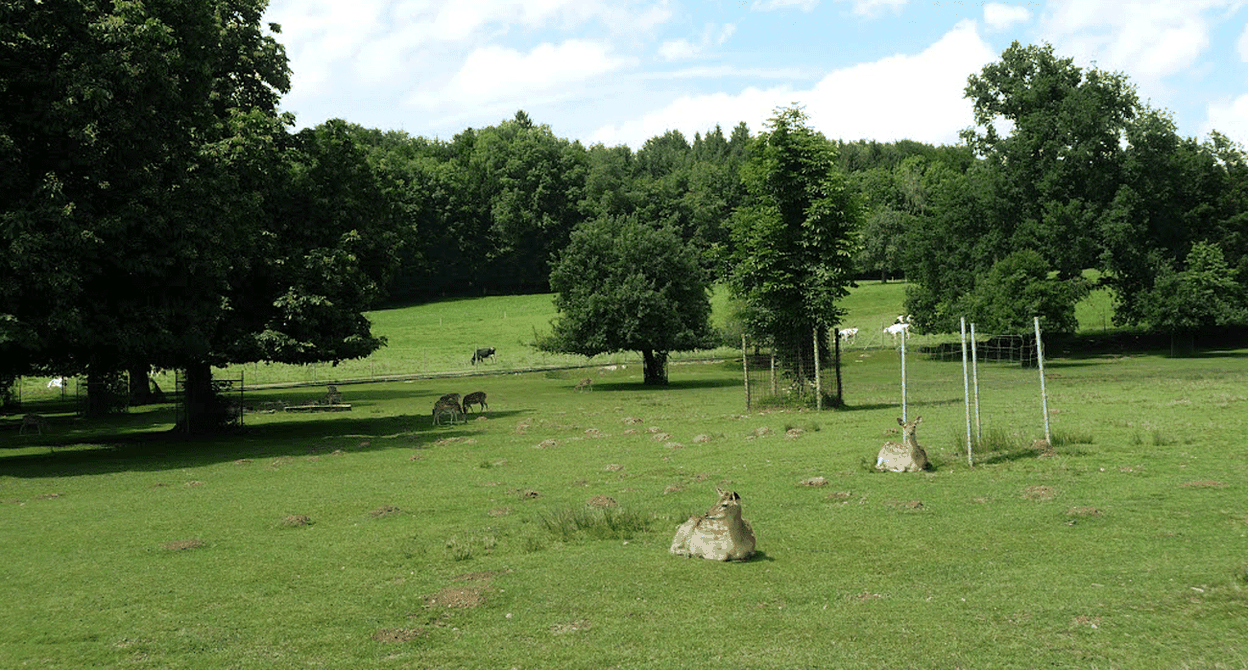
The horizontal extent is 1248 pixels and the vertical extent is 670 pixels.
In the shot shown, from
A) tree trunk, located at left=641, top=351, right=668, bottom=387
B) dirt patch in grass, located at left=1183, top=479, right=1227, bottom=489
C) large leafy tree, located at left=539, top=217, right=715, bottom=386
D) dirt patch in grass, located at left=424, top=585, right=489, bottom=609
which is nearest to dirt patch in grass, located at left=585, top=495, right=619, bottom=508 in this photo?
dirt patch in grass, located at left=424, top=585, right=489, bottom=609

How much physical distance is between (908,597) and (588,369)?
57.8 metres

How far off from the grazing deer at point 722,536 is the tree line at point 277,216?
18.6 meters

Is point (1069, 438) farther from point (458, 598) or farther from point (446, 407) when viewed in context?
point (446, 407)

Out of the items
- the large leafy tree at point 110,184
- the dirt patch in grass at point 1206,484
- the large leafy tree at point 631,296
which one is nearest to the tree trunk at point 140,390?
the large leafy tree at point 631,296

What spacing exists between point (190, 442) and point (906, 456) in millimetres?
24016

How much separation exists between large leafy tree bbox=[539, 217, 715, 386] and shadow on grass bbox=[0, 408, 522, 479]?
14.5 m

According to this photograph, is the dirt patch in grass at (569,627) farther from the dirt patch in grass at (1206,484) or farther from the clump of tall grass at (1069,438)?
the clump of tall grass at (1069,438)

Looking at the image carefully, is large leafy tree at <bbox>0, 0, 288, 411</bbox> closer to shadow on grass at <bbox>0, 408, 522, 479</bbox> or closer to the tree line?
the tree line

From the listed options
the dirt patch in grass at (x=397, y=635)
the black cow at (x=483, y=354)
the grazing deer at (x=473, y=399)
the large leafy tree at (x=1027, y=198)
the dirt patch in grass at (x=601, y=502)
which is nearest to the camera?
the dirt patch in grass at (x=397, y=635)

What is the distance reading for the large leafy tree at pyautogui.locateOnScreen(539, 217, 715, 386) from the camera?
51.3 meters

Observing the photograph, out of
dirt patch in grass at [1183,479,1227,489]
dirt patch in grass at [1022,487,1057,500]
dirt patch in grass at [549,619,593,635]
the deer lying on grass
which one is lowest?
dirt patch in grass at [549,619,593,635]

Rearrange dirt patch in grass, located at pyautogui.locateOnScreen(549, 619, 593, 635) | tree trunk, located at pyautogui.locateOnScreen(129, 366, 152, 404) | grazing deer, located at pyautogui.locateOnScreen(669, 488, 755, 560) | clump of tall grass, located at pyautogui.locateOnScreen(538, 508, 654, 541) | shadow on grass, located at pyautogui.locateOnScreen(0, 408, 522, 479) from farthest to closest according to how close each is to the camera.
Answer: tree trunk, located at pyautogui.locateOnScreen(129, 366, 152, 404) → shadow on grass, located at pyautogui.locateOnScreen(0, 408, 522, 479) → clump of tall grass, located at pyautogui.locateOnScreen(538, 508, 654, 541) → grazing deer, located at pyautogui.locateOnScreen(669, 488, 755, 560) → dirt patch in grass, located at pyautogui.locateOnScreen(549, 619, 593, 635)

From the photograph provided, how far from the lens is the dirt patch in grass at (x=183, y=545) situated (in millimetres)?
13930

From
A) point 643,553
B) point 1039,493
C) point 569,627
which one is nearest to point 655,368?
point 1039,493
